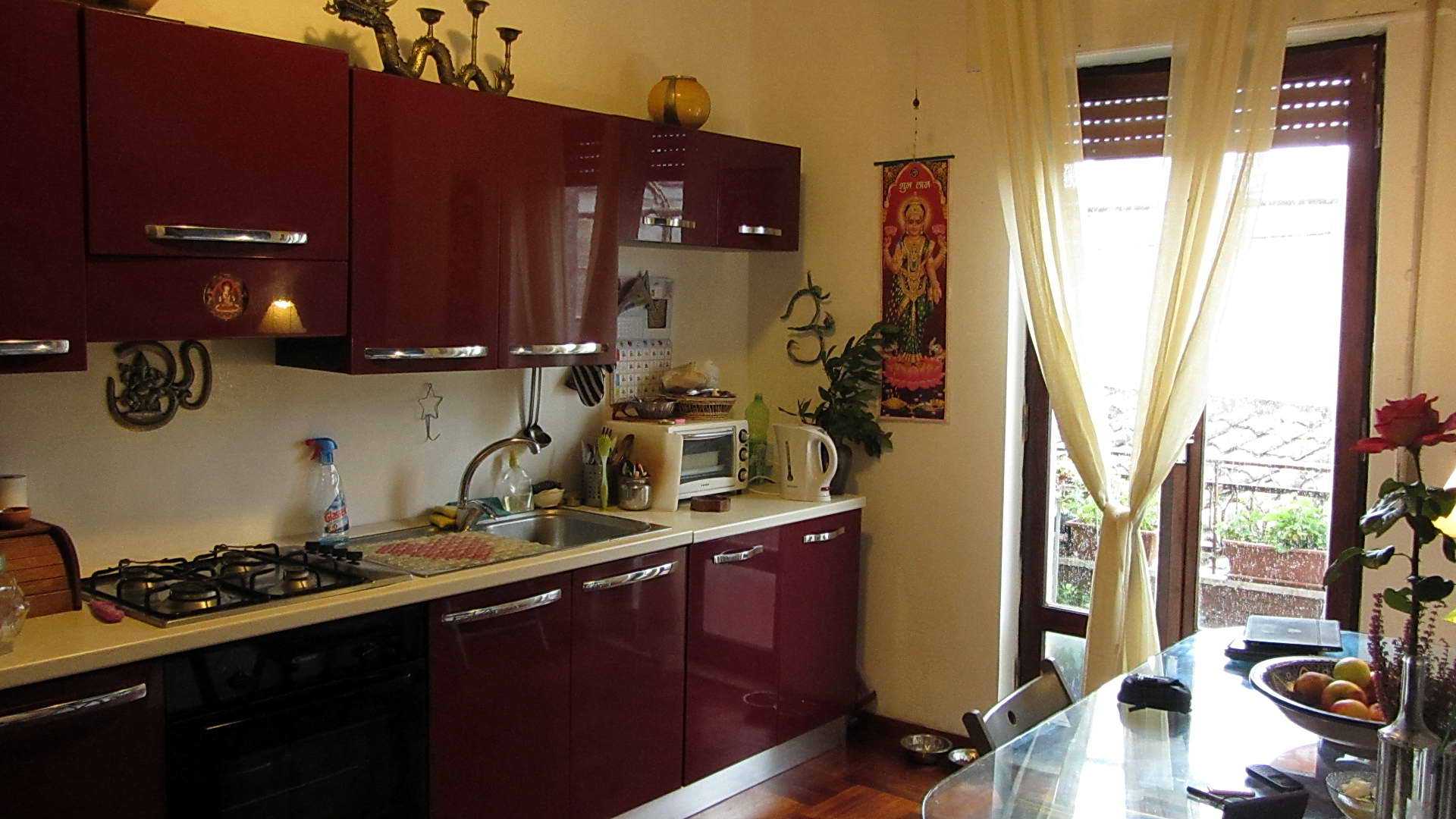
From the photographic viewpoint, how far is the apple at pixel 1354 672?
1921mm

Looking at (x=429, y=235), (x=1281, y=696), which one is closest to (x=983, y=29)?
(x=429, y=235)

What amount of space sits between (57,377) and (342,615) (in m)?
0.81

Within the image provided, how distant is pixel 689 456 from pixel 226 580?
1508 millimetres

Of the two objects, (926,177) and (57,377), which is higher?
(926,177)

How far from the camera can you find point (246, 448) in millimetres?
2799

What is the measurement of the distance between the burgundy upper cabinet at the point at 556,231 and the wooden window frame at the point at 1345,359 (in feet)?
5.09

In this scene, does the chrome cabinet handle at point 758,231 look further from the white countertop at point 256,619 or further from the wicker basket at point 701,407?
the white countertop at point 256,619

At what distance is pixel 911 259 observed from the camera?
12.5 feet

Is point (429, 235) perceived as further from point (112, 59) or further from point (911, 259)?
point (911, 259)

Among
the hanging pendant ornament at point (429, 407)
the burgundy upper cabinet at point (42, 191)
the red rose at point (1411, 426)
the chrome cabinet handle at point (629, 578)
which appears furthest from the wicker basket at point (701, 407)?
the red rose at point (1411, 426)

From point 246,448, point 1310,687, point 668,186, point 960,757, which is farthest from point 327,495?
point 1310,687

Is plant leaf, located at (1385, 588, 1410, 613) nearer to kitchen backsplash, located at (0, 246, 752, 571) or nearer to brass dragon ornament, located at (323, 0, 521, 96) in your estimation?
brass dragon ornament, located at (323, 0, 521, 96)

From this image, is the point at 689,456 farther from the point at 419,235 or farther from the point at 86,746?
the point at 86,746

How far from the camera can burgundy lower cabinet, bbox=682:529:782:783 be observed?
10.7 ft
